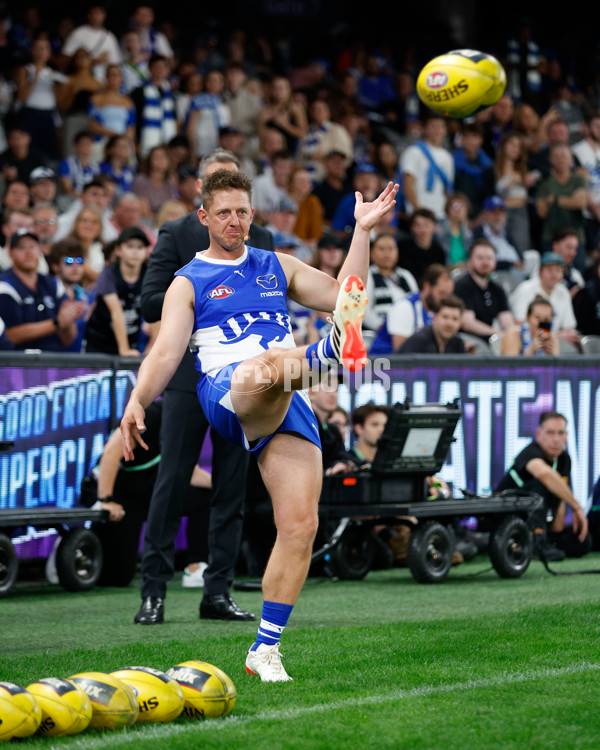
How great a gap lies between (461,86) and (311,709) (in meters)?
4.82

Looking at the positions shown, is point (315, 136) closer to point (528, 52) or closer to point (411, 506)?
point (528, 52)

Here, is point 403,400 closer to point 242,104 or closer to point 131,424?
point 131,424

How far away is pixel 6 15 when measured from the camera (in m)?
16.1

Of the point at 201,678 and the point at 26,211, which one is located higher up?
the point at 26,211

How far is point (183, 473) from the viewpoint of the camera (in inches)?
272

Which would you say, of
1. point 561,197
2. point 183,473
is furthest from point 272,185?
point 183,473

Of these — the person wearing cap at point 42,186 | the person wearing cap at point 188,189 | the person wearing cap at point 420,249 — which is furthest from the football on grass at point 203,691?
the person wearing cap at point 420,249

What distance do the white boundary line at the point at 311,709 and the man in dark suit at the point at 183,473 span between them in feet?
7.28

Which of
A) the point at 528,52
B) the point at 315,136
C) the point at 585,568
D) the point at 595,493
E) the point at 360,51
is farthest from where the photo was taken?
the point at 528,52

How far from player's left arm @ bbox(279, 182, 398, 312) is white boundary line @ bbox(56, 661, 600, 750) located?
1.73 m

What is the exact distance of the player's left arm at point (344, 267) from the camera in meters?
5.25

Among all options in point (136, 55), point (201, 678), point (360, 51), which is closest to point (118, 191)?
point (136, 55)

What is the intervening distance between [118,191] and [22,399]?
5.21 meters

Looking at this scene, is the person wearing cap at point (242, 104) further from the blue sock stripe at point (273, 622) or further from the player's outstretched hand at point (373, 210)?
the blue sock stripe at point (273, 622)
